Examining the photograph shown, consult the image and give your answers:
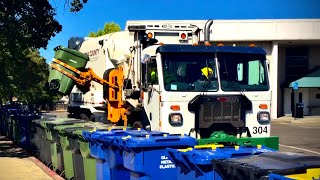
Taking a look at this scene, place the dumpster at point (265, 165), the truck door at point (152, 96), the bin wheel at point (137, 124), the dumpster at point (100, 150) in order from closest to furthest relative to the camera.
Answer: the dumpster at point (265, 165) → the dumpster at point (100, 150) → the truck door at point (152, 96) → the bin wheel at point (137, 124)

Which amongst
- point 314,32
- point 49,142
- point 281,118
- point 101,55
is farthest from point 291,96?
point 49,142

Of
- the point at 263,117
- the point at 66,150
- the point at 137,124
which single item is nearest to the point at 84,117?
the point at 137,124

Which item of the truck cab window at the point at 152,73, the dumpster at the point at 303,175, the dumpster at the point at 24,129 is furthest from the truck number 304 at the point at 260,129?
the dumpster at the point at 24,129

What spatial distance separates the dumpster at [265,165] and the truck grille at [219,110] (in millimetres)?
4326

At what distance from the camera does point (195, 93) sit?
885 centimetres

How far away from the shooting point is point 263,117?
927cm

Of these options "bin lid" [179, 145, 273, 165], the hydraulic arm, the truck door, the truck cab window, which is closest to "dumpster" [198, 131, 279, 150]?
the truck door

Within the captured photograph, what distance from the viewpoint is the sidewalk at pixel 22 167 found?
10.7m

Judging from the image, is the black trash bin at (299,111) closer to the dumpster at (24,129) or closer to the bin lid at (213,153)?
the dumpster at (24,129)

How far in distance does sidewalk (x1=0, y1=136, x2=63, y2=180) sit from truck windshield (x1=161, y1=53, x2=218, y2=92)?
3.63m

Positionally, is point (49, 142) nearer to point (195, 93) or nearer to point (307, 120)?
point (195, 93)

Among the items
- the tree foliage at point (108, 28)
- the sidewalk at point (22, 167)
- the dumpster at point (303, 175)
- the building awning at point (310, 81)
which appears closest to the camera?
the dumpster at point (303, 175)

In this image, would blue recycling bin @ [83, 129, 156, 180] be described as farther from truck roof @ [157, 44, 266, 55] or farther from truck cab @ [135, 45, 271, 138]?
truck roof @ [157, 44, 266, 55]

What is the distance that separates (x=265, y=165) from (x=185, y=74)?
517cm
